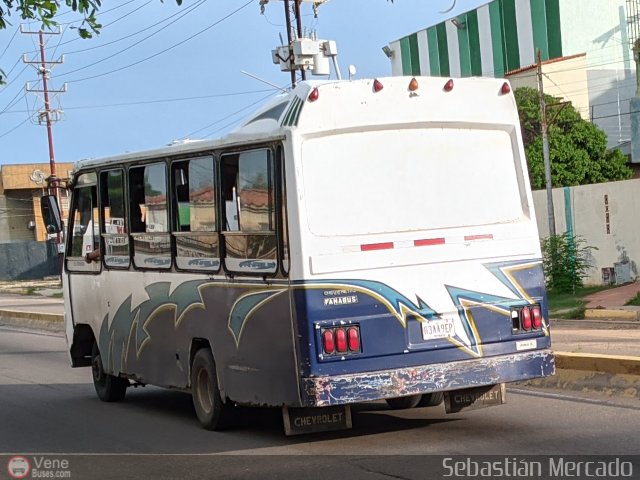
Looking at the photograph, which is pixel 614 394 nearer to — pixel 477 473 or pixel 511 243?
pixel 511 243

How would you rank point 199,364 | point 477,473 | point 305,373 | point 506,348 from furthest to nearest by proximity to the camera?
point 199,364 < point 506,348 < point 305,373 < point 477,473

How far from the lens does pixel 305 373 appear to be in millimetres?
8359

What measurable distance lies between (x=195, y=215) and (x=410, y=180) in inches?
89.1

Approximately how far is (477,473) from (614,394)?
3.42 meters

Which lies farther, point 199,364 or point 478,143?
point 199,364

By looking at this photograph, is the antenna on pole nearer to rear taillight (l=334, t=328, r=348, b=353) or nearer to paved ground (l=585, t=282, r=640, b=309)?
paved ground (l=585, t=282, r=640, b=309)

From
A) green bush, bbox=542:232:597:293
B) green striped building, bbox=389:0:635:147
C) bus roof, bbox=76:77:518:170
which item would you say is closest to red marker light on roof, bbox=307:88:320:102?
bus roof, bbox=76:77:518:170

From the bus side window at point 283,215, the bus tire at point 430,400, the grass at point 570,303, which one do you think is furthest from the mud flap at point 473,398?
the grass at point 570,303

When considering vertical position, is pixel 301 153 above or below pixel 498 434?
above

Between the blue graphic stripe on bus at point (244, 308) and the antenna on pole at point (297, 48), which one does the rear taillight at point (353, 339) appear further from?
the antenna on pole at point (297, 48)

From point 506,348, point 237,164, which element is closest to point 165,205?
point 237,164

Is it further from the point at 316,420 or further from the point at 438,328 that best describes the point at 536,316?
the point at 316,420

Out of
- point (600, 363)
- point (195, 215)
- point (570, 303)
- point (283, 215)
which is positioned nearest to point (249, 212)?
point (283, 215)

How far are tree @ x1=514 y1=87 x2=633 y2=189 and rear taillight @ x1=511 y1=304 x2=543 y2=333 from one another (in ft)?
116
